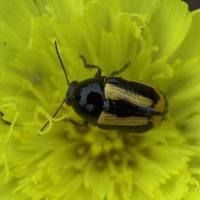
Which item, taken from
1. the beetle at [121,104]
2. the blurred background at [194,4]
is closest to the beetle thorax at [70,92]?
the beetle at [121,104]

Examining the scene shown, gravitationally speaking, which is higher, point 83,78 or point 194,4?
point 194,4

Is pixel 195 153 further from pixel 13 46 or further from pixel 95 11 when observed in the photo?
pixel 13 46

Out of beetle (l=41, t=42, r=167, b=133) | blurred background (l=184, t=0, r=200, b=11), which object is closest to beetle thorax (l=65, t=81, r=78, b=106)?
beetle (l=41, t=42, r=167, b=133)

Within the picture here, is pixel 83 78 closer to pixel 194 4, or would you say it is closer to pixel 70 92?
pixel 70 92

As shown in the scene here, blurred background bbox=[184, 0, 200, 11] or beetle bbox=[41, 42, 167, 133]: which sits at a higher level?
blurred background bbox=[184, 0, 200, 11]

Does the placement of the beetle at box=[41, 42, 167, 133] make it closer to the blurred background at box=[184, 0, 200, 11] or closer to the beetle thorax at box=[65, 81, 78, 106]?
the beetle thorax at box=[65, 81, 78, 106]

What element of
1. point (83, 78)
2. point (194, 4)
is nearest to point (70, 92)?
point (83, 78)

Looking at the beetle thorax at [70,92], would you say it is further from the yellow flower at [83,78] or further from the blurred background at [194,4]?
the blurred background at [194,4]
